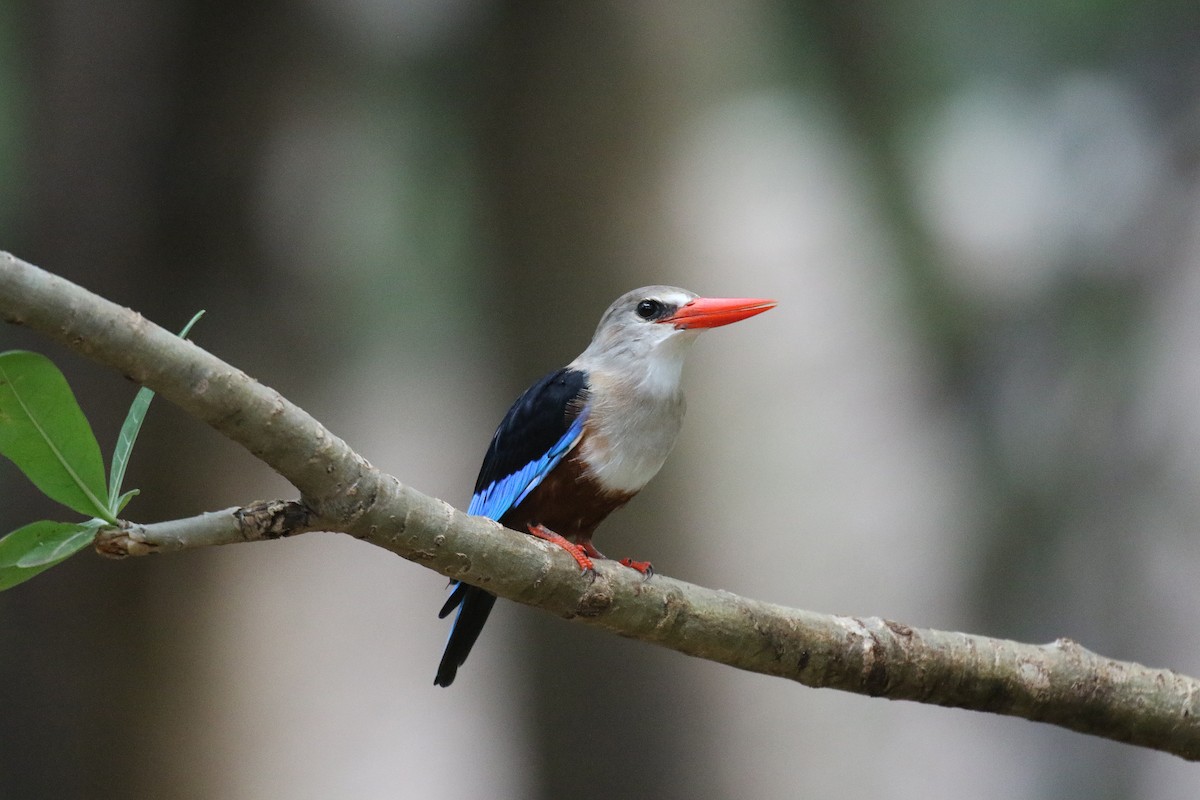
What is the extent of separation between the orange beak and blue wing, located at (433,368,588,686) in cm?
24

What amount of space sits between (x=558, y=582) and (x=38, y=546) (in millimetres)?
755

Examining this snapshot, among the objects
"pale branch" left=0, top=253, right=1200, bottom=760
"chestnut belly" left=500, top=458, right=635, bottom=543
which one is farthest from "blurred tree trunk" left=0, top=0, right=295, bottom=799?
"pale branch" left=0, top=253, right=1200, bottom=760

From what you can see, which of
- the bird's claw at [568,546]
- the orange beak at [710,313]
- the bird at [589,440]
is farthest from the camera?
the bird at [589,440]

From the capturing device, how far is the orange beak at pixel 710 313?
209 cm

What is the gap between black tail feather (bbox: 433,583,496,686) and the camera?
85.3 inches

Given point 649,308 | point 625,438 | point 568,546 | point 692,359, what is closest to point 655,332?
point 649,308

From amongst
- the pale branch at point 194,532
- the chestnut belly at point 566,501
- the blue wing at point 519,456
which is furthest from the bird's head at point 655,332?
the pale branch at point 194,532

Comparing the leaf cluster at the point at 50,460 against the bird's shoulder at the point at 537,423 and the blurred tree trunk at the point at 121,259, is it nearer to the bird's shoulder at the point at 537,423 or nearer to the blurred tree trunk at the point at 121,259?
the bird's shoulder at the point at 537,423

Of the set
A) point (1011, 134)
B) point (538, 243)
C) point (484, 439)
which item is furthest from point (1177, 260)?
point (484, 439)

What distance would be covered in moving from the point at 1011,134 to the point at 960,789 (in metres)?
2.75

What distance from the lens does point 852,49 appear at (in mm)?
4840

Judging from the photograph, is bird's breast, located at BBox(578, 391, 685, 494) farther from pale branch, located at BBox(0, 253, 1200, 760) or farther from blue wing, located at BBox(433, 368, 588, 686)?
pale branch, located at BBox(0, 253, 1200, 760)

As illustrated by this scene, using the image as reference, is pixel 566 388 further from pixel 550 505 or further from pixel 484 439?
pixel 484 439

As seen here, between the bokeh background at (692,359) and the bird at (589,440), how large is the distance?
1.56 metres
